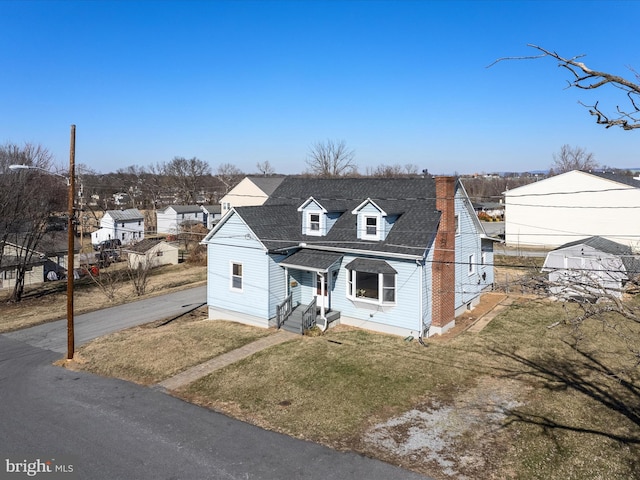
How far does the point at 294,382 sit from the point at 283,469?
487cm

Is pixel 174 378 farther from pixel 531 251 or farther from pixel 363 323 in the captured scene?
pixel 531 251

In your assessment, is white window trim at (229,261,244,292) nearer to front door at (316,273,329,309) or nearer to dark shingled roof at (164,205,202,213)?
front door at (316,273,329,309)

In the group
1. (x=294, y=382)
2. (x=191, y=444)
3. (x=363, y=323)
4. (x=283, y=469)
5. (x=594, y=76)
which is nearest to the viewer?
(x=594, y=76)

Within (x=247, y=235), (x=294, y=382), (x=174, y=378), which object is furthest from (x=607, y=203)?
(x=174, y=378)

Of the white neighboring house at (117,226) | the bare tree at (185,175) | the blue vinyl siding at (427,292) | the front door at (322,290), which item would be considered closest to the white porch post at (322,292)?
the front door at (322,290)

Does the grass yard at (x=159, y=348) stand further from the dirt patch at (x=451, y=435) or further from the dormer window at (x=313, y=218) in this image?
the dirt patch at (x=451, y=435)

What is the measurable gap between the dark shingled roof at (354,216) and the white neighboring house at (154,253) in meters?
23.4

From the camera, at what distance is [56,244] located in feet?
148

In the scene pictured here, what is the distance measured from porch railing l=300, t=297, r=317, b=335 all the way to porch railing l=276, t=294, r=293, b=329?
1060mm

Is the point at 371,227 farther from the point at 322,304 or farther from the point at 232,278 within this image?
the point at 232,278

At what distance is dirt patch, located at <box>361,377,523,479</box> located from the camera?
10195mm

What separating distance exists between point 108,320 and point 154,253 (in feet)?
63.4

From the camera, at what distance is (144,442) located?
37.6 feet

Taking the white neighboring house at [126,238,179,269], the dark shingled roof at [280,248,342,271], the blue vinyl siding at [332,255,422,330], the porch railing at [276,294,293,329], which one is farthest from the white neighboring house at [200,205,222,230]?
the blue vinyl siding at [332,255,422,330]
